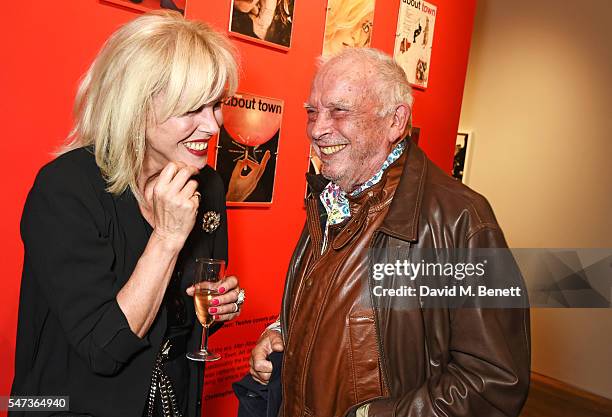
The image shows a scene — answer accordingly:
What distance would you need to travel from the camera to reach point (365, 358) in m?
1.60

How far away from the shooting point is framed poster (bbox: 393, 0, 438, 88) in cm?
376

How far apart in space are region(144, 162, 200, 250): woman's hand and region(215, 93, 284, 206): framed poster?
1.12m

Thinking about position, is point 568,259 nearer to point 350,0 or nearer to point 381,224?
point 350,0

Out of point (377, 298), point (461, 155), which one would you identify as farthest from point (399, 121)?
point (461, 155)

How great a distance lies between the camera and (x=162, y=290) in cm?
155

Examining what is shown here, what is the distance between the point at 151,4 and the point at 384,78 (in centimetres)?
111

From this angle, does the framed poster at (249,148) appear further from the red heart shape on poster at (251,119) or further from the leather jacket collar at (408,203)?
the leather jacket collar at (408,203)

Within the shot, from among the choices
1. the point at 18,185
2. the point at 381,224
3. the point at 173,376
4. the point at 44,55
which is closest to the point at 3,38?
the point at 44,55

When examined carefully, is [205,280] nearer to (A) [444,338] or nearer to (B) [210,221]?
(B) [210,221]

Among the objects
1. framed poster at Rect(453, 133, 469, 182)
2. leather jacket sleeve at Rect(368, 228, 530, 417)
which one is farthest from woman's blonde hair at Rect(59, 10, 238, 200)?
framed poster at Rect(453, 133, 469, 182)

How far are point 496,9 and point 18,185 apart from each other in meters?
5.75

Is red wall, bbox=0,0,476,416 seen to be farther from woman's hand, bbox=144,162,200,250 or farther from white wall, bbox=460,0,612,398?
white wall, bbox=460,0,612,398

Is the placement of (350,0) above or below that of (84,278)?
above

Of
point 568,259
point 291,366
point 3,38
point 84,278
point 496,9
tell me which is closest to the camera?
point 84,278
